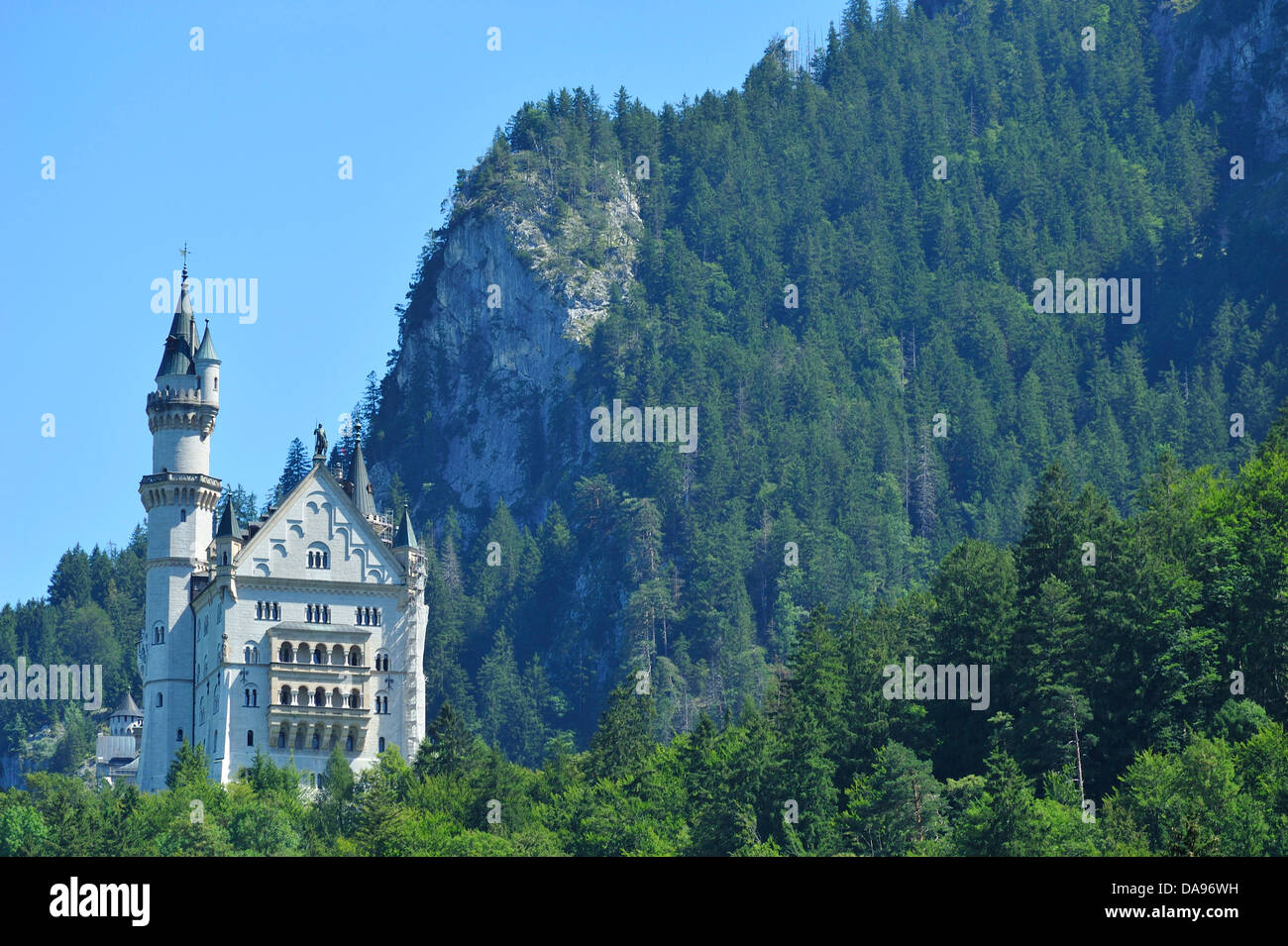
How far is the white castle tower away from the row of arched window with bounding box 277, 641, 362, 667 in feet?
24.3

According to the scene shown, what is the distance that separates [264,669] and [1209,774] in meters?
66.0

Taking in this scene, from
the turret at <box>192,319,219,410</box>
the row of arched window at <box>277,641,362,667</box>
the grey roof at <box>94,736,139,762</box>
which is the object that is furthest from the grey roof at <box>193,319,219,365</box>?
the grey roof at <box>94,736,139,762</box>

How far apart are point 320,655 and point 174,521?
37.6 feet

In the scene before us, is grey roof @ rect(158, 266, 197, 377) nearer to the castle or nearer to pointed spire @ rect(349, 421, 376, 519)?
the castle

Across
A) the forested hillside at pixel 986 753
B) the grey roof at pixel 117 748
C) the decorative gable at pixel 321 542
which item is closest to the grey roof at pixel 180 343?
the decorative gable at pixel 321 542

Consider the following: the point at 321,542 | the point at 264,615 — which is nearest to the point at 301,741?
the point at 264,615

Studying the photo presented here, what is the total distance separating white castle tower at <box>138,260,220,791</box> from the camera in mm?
122562

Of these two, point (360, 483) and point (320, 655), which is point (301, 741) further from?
point (360, 483)

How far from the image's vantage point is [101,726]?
199 metres

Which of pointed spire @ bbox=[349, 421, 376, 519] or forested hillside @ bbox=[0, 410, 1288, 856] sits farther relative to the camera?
pointed spire @ bbox=[349, 421, 376, 519]

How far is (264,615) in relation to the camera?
12031 centimetres

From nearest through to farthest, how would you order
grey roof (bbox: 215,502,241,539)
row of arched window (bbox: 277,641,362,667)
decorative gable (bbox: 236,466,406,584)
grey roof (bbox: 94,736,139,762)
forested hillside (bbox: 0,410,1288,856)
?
forested hillside (bbox: 0,410,1288,856), row of arched window (bbox: 277,641,362,667), grey roof (bbox: 215,502,241,539), decorative gable (bbox: 236,466,406,584), grey roof (bbox: 94,736,139,762)
